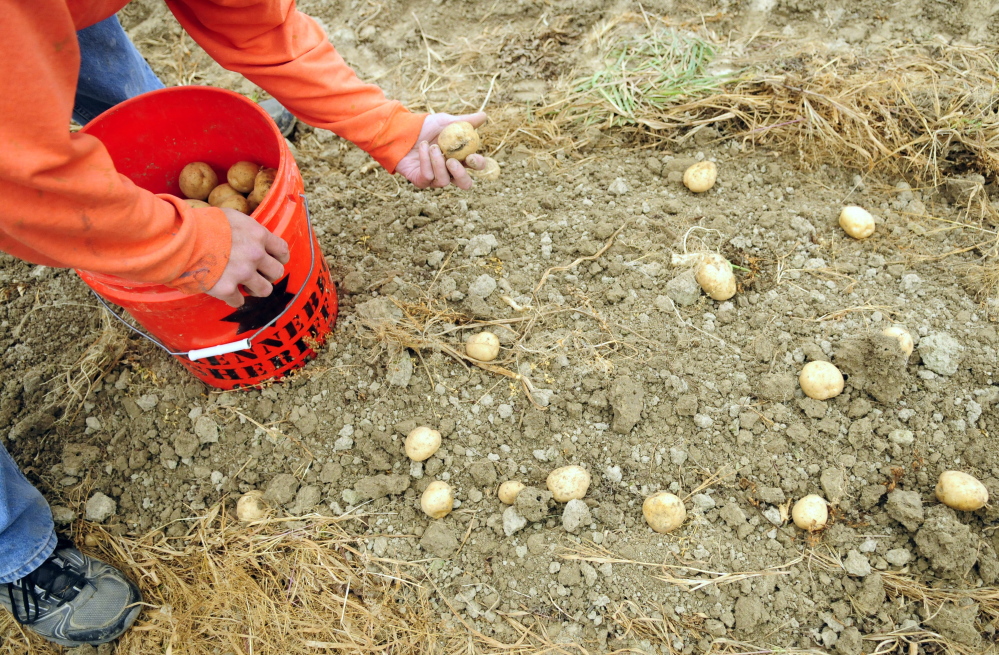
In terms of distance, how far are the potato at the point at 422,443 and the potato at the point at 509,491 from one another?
25cm

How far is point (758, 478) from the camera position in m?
1.93

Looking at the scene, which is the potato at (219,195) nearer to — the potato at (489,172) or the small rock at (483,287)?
the small rock at (483,287)

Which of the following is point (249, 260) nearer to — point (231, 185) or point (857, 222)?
point (231, 185)

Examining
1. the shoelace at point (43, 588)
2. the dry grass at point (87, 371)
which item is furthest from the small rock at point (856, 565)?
the dry grass at point (87, 371)

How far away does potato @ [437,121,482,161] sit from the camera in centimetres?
207

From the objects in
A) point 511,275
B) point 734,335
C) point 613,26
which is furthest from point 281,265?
point 613,26

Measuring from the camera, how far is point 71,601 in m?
1.85

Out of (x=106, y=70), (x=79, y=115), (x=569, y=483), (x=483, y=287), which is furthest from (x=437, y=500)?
(x=79, y=115)

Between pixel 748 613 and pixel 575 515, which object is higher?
pixel 575 515

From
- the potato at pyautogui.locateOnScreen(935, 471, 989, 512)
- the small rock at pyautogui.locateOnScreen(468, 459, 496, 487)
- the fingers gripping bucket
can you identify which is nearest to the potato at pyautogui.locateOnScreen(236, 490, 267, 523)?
the fingers gripping bucket

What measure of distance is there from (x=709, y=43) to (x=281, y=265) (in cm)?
226

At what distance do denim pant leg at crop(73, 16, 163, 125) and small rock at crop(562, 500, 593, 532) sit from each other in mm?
2146

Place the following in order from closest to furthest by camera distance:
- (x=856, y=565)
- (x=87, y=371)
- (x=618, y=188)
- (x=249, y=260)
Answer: (x=249, y=260) < (x=856, y=565) < (x=87, y=371) < (x=618, y=188)

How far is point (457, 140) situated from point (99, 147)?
3.47 feet
